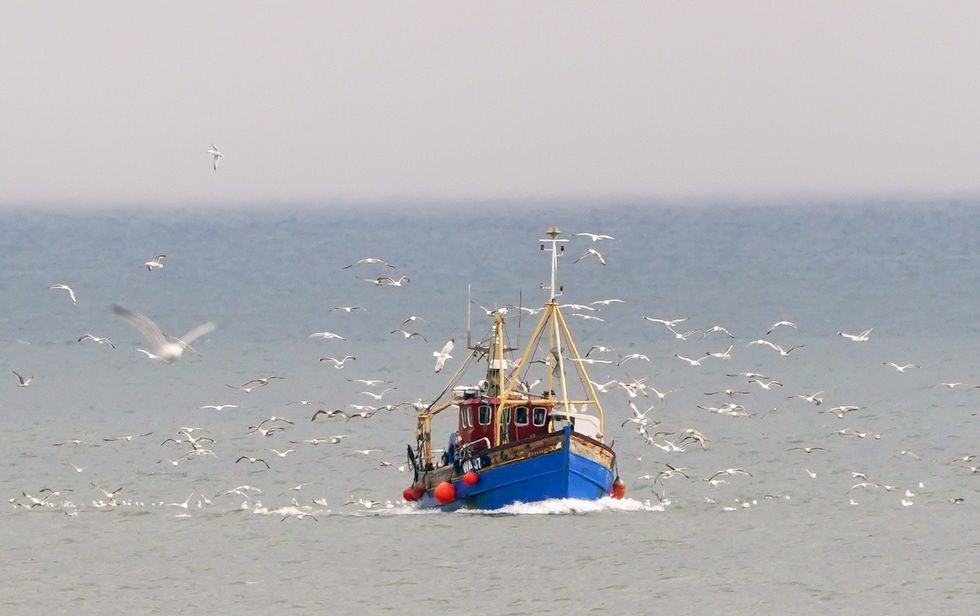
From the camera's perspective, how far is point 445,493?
6950cm

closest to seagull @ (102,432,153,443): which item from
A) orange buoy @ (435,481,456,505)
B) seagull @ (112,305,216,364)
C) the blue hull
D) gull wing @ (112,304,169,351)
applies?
orange buoy @ (435,481,456,505)

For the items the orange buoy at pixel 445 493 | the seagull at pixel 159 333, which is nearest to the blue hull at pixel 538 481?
the orange buoy at pixel 445 493

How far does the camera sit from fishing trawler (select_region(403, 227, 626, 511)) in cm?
6900

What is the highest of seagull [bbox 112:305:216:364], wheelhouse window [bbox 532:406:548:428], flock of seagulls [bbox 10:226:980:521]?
seagull [bbox 112:305:216:364]

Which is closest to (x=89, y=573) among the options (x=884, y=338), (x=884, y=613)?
(x=884, y=613)

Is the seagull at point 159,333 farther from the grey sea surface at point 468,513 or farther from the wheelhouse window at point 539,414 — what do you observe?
the wheelhouse window at point 539,414

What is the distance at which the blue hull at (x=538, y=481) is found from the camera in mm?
68812

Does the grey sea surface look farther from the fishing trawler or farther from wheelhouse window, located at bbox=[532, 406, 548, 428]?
wheelhouse window, located at bbox=[532, 406, 548, 428]

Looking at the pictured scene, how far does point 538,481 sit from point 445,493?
286cm

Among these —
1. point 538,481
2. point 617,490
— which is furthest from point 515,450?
point 617,490

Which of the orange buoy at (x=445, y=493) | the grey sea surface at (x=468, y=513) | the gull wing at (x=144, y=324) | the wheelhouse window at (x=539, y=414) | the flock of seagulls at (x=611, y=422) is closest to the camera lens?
the gull wing at (x=144, y=324)

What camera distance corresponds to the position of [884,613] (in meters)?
54.4

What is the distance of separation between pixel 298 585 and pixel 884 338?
103055 millimetres

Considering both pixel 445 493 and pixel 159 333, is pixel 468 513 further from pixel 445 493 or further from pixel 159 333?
pixel 159 333
